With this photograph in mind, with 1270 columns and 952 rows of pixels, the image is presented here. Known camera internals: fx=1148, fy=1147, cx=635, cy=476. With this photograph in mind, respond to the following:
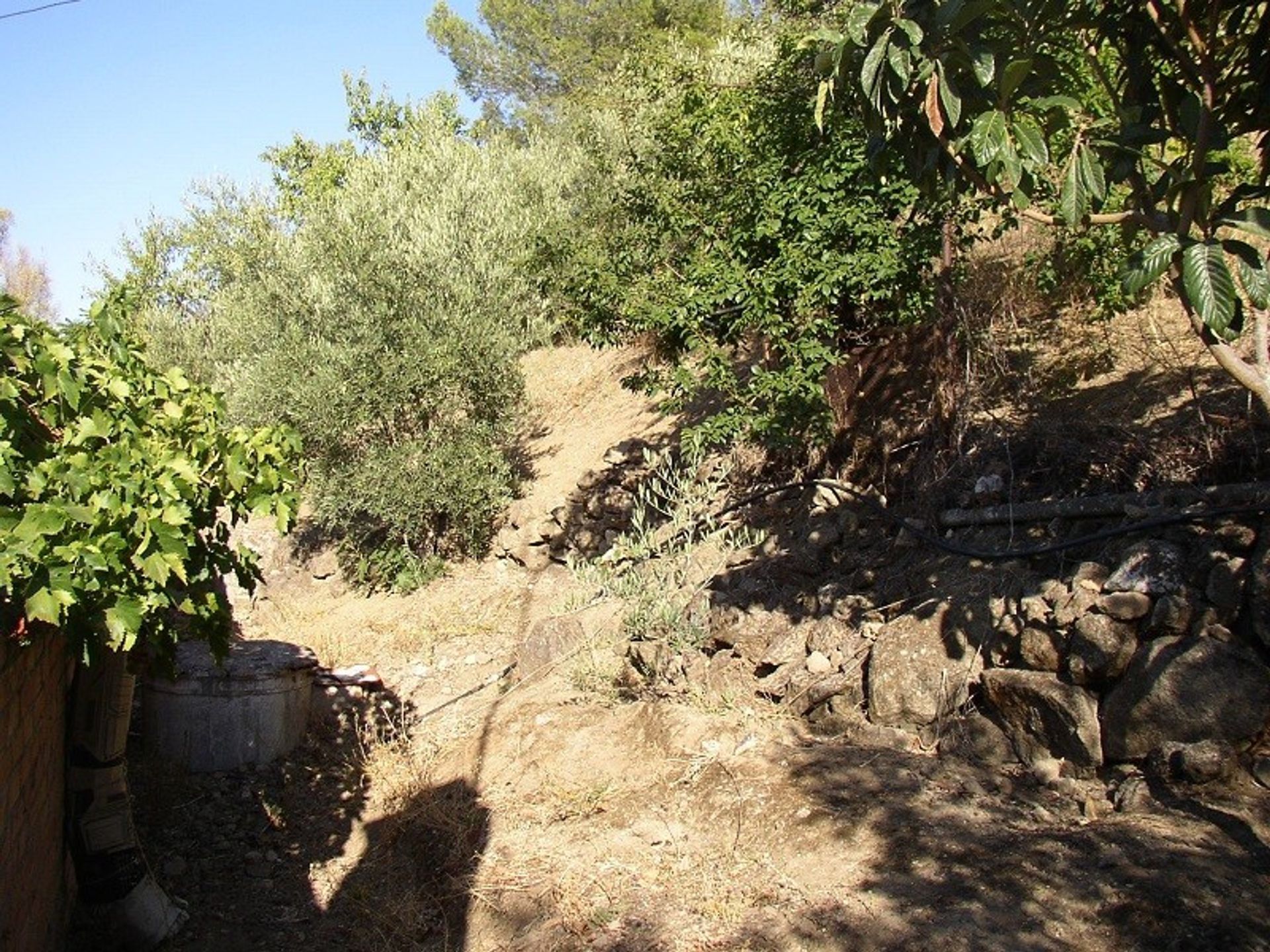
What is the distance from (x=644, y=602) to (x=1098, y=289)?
13.1 feet

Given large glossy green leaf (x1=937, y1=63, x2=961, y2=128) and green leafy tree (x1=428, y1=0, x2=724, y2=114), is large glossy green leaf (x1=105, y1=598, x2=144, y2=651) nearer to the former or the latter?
large glossy green leaf (x1=937, y1=63, x2=961, y2=128)

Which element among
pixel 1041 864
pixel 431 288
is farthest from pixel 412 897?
pixel 431 288

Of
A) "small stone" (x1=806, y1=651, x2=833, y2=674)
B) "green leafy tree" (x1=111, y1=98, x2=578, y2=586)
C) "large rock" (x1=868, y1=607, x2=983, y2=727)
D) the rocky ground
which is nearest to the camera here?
the rocky ground

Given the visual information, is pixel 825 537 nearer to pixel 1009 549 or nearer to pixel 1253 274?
pixel 1009 549

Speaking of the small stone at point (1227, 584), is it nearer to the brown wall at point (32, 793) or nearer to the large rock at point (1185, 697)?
the large rock at point (1185, 697)

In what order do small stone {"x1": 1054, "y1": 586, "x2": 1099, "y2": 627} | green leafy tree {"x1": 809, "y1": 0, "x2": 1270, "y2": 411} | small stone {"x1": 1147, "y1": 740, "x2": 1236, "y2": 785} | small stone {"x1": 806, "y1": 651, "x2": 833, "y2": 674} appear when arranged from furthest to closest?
small stone {"x1": 806, "y1": 651, "x2": 833, "y2": 674}, small stone {"x1": 1054, "y1": 586, "x2": 1099, "y2": 627}, small stone {"x1": 1147, "y1": 740, "x2": 1236, "y2": 785}, green leafy tree {"x1": 809, "y1": 0, "x2": 1270, "y2": 411}

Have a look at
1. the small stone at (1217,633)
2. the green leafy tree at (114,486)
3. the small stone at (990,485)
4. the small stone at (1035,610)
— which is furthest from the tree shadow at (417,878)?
the small stone at (1217,633)

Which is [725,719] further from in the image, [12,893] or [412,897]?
[12,893]

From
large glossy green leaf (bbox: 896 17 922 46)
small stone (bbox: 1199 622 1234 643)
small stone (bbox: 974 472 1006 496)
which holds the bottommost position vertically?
small stone (bbox: 1199 622 1234 643)

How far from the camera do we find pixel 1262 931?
416cm

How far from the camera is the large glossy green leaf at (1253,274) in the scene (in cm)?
310

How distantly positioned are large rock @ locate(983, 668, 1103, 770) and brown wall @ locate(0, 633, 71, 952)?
15.4ft

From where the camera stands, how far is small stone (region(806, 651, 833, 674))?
7.20 metres

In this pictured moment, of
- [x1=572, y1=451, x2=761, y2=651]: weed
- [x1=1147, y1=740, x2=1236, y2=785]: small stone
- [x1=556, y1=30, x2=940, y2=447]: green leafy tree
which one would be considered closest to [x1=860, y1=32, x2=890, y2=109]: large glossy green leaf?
[x1=1147, y1=740, x2=1236, y2=785]: small stone
